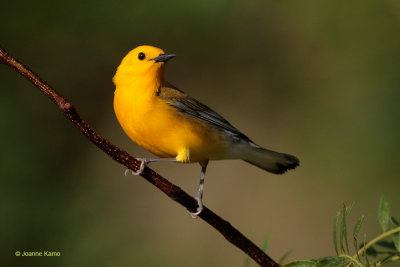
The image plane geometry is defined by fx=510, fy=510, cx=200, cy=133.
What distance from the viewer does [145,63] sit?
278 cm

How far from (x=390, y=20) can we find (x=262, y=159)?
4.23 ft

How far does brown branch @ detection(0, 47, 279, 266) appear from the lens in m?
1.25

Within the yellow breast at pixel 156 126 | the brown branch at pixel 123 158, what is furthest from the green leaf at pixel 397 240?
the yellow breast at pixel 156 126

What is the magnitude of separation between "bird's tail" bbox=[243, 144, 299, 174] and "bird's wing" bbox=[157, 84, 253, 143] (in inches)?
4.5

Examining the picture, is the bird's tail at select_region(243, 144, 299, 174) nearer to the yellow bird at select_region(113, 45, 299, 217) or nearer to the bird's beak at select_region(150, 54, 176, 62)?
the yellow bird at select_region(113, 45, 299, 217)

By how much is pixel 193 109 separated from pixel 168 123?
40cm

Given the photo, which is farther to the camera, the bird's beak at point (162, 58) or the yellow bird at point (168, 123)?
the bird's beak at point (162, 58)

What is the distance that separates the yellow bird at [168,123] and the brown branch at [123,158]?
90cm

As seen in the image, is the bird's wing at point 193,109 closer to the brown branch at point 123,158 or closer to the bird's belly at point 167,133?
the bird's belly at point 167,133

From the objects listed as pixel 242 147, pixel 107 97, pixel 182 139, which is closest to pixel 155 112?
pixel 182 139

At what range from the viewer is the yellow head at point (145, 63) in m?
2.75

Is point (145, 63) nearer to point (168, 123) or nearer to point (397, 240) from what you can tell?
point (168, 123)

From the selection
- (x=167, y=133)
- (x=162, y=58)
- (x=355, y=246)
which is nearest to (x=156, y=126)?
(x=167, y=133)

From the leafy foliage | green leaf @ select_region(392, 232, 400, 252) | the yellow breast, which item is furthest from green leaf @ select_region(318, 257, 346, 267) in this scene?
the yellow breast
